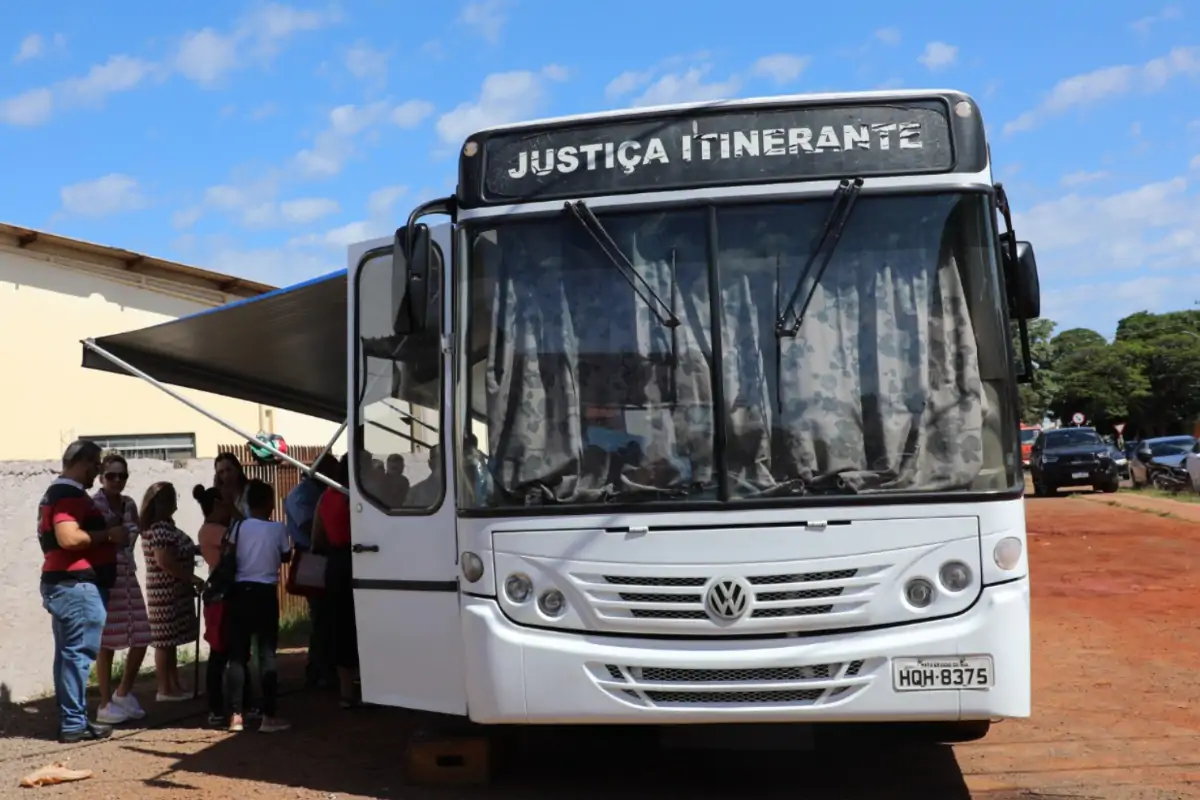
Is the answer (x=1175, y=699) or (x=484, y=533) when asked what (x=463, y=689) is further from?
(x=1175, y=699)

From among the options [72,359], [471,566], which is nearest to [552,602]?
[471,566]

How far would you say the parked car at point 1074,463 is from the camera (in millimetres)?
33875

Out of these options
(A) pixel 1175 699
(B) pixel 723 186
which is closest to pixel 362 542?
(B) pixel 723 186

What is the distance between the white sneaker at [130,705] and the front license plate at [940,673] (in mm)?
5522

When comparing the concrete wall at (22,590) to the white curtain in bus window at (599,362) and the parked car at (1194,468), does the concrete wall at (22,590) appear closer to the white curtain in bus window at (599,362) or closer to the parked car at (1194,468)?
the white curtain in bus window at (599,362)

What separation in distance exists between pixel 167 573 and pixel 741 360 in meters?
5.13

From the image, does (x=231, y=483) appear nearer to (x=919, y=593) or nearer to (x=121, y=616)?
(x=121, y=616)

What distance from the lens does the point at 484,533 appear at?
6262mm

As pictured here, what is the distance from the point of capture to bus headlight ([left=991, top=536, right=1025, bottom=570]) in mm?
5976

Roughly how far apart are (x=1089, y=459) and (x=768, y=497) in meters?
29.9

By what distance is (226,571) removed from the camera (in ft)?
28.2

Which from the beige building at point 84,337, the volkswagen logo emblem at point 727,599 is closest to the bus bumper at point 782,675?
the volkswagen logo emblem at point 727,599

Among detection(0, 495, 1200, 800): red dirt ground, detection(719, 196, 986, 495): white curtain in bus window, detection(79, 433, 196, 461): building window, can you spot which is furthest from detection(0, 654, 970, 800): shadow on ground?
detection(79, 433, 196, 461): building window

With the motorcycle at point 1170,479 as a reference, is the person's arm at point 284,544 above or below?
above
